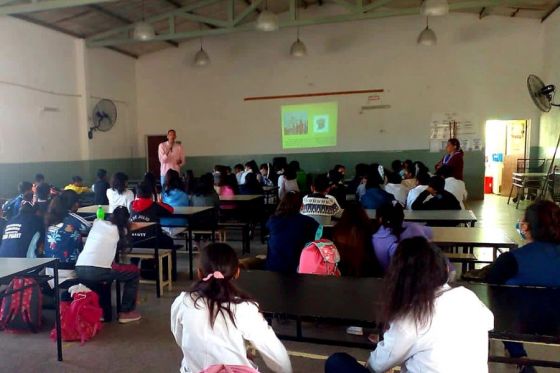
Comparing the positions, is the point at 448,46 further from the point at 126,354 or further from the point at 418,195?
the point at 126,354

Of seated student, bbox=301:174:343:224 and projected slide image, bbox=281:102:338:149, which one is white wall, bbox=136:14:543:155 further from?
seated student, bbox=301:174:343:224

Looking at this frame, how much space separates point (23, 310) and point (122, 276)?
2.21ft

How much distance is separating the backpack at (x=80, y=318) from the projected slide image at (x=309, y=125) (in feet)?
25.0

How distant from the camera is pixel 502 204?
898cm

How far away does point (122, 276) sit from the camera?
10.6 feet

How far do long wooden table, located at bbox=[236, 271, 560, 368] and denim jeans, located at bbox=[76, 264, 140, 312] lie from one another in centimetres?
136

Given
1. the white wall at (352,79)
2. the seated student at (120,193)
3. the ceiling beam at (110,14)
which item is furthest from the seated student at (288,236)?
the white wall at (352,79)

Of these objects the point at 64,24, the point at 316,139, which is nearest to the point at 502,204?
the point at 316,139

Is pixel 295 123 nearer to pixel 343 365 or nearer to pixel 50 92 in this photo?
pixel 50 92

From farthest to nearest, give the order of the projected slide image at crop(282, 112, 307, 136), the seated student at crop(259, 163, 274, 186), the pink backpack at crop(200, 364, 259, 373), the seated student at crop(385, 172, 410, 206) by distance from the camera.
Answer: the projected slide image at crop(282, 112, 307, 136), the seated student at crop(259, 163, 274, 186), the seated student at crop(385, 172, 410, 206), the pink backpack at crop(200, 364, 259, 373)

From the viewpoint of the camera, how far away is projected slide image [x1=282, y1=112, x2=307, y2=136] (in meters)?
10.2

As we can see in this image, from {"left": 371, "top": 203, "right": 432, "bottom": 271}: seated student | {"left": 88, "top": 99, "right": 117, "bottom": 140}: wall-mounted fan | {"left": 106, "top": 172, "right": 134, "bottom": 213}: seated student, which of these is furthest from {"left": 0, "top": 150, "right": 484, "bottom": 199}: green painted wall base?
{"left": 371, "top": 203, "right": 432, "bottom": 271}: seated student

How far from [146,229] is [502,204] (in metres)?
7.52

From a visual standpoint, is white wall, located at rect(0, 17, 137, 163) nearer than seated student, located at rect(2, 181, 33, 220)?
No
